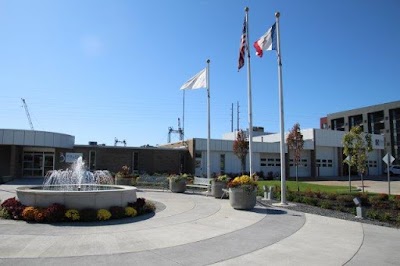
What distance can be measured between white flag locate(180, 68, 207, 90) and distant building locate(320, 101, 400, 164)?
6810 cm

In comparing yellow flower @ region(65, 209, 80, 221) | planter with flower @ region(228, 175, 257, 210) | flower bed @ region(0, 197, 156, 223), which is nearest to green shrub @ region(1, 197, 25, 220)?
flower bed @ region(0, 197, 156, 223)

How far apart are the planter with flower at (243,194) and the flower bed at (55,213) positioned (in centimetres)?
451

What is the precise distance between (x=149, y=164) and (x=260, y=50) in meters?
24.7

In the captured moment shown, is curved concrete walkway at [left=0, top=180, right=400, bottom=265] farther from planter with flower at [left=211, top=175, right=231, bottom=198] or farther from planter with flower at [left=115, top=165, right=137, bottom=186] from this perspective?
planter with flower at [left=115, top=165, right=137, bottom=186]

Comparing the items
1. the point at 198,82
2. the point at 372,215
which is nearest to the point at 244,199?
the point at 372,215

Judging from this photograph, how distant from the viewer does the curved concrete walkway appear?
25.8ft

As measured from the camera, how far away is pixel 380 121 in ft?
298

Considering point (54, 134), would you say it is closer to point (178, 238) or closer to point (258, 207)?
point (258, 207)

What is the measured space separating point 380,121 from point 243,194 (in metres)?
86.5

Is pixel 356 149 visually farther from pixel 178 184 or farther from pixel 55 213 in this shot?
pixel 55 213

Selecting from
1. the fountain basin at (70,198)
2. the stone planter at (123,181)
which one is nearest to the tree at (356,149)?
the stone planter at (123,181)

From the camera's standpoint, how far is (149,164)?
40406mm

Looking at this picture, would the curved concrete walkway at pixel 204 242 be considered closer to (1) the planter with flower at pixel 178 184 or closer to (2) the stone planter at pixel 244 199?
(2) the stone planter at pixel 244 199

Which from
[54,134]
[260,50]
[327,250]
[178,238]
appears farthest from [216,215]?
[54,134]
